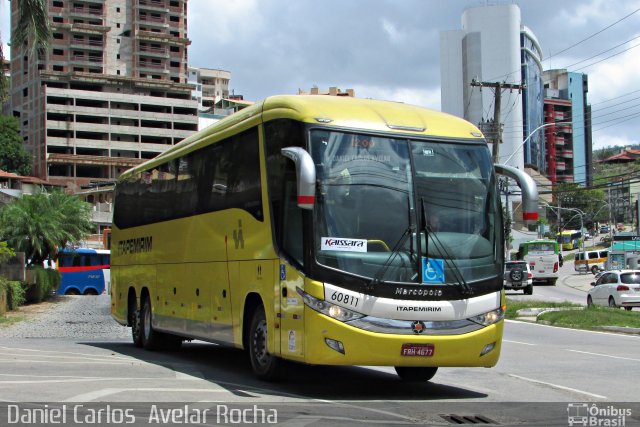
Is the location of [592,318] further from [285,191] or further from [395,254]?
[285,191]

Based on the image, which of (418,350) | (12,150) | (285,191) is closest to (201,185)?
(285,191)

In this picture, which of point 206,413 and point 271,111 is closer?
point 206,413

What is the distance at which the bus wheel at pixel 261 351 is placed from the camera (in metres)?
11.8

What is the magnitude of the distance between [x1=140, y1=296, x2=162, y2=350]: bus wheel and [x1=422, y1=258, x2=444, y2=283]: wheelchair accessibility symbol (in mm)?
8747

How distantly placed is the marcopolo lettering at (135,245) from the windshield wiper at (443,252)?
28.3 feet

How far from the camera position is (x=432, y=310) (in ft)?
35.0

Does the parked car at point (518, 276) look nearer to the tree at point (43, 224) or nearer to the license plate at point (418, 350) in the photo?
the tree at point (43, 224)

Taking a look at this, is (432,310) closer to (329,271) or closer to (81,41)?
(329,271)

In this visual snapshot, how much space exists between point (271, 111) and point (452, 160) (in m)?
2.54

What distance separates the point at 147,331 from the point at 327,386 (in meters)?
7.10

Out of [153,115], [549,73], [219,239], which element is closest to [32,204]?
[219,239]

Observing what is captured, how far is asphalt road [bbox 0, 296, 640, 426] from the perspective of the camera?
9758mm

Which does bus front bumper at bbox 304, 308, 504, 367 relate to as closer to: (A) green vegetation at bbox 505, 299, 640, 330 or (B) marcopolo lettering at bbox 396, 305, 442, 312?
(B) marcopolo lettering at bbox 396, 305, 442, 312

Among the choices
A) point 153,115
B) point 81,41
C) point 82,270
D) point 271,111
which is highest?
point 81,41
